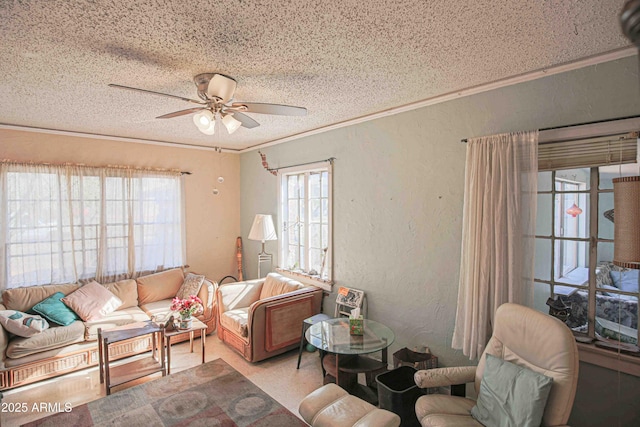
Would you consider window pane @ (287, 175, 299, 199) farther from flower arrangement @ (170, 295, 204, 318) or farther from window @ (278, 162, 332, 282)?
flower arrangement @ (170, 295, 204, 318)

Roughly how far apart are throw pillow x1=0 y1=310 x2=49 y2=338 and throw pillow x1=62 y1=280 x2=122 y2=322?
0.38 m

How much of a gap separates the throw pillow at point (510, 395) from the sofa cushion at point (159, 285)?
3847 millimetres

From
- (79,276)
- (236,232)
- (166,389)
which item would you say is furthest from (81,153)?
(166,389)

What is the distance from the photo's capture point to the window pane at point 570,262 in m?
2.34

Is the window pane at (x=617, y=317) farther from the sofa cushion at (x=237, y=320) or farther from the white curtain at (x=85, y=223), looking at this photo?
the white curtain at (x=85, y=223)

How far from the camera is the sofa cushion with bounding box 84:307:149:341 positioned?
347 cm

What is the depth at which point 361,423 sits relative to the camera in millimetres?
1940

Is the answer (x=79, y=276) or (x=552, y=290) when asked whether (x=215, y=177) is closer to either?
(x=79, y=276)

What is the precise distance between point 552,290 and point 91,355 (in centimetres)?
421

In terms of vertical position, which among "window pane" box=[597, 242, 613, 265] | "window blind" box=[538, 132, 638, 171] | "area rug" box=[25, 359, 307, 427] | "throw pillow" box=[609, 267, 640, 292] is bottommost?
"area rug" box=[25, 359, 307, 427]

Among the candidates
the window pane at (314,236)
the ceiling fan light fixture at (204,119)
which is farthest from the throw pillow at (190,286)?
the ceiling fan light fixture at (204,119)

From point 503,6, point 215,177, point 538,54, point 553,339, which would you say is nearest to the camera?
point 503,6

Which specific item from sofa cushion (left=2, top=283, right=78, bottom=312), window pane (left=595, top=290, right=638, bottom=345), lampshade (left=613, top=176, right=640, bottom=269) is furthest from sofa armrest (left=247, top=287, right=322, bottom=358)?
lampshade (left=613, top=176, right=640, bottom=269)

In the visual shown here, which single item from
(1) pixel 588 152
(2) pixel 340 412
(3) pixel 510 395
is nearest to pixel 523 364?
(3) pixel 510 395
